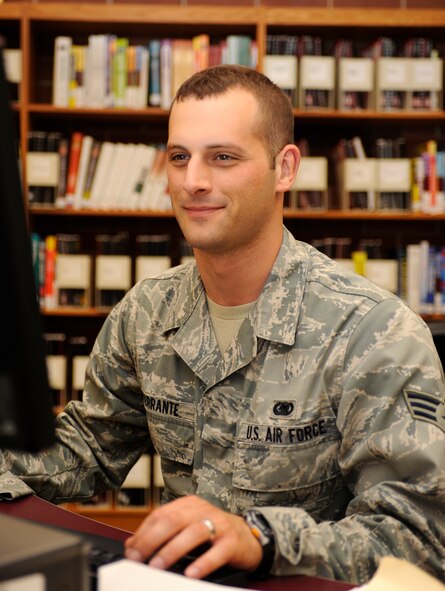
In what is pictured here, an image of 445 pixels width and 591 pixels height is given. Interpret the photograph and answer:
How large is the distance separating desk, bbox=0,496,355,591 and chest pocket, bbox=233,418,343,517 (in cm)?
30

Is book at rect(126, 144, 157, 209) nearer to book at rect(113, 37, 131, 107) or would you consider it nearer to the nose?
book at rect(113, 37, 131, 107)

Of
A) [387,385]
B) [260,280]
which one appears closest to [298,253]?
[260,280]

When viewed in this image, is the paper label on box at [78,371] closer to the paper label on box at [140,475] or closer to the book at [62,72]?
the paper label on box at [140,475]

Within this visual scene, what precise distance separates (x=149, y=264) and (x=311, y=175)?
79 cm

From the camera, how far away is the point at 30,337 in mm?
512

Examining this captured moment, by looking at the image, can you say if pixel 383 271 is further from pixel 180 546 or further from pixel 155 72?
pixel 180 546

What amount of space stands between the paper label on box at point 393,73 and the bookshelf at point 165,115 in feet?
0.38

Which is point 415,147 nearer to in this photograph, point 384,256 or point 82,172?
point 384,256

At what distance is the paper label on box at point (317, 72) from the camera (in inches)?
126

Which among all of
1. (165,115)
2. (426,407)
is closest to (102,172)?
(165,115)

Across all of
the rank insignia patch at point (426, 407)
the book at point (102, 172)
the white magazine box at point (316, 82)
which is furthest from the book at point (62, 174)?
the rank insignia patch at point (426, 407)

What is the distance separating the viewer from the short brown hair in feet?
4.39

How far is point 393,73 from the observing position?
10.5 ft

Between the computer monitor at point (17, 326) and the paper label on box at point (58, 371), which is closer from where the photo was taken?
the computer monitor at point (17, 326)
